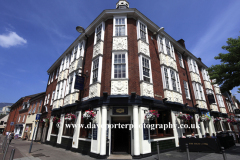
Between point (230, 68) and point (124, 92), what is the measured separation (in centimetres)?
1012

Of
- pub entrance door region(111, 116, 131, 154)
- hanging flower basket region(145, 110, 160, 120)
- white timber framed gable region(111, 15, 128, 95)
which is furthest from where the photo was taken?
pub entrance door region(111, 116, 131, 154)

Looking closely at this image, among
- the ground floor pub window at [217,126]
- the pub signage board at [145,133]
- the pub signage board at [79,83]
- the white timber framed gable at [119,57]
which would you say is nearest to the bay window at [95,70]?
the pub signage board at [79,83]

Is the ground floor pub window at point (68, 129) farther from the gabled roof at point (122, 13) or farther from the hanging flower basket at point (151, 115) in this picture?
the gabled roof at point (122, 13)

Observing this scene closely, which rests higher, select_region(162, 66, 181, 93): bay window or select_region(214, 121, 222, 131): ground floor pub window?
select_region(162, 66, 181, 93): bay window

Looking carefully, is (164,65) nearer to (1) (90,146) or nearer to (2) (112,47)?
(2) (112,47)

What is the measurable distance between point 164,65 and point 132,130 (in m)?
7.97

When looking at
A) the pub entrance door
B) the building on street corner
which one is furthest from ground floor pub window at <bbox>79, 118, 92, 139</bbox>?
the pub entrance door

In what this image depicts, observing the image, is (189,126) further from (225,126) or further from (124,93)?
(225,126)

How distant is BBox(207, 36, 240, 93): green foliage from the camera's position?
→ 11.0 metres

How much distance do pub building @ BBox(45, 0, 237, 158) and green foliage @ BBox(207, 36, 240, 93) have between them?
4072 millimetres

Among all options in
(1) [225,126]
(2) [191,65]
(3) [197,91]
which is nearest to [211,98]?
(3) [197,91]

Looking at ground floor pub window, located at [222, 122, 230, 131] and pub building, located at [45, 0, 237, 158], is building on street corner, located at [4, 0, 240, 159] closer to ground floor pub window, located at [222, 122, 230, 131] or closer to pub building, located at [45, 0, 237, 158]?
pub building, located at [45, 0, 237, 158]

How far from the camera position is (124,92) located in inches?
387

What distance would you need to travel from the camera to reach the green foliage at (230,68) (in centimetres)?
1105
